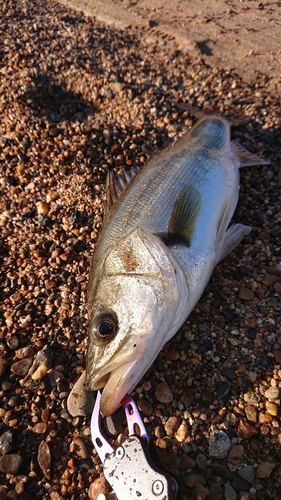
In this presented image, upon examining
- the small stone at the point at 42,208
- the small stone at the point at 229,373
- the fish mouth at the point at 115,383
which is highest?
the small stone at the point at 42,208

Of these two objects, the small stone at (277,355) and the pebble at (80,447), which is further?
the small stone at (277,355)

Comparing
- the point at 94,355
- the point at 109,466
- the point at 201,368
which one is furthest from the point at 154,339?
the point at 109,466

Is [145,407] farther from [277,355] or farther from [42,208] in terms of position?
[42,208]

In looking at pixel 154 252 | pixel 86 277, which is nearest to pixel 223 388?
pixel 154 252

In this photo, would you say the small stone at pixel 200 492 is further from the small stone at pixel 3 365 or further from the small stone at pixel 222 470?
the small stone at pixel 3 365

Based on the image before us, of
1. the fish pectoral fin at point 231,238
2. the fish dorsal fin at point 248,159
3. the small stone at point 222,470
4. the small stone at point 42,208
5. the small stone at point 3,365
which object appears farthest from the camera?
the fish dorsal fin at point 248,159

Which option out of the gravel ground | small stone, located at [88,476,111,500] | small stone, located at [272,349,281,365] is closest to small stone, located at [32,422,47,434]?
the gravel ground

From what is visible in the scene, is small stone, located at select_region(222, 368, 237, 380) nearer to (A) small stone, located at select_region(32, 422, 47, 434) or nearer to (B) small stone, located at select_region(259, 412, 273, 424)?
(B) small stone, located at select_region(259, 412, 273, 424)

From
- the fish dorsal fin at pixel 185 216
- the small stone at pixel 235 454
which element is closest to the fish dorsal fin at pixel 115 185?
the fish dorsal fin at pixel 185 216
